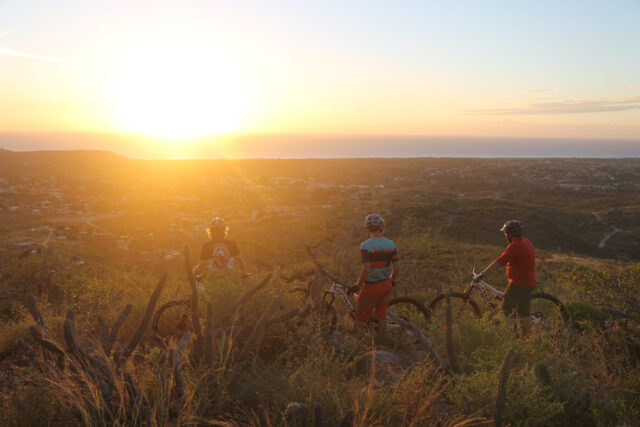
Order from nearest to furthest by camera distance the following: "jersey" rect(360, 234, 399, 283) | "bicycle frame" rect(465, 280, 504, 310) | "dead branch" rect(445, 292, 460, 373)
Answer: "dead branch" rect(445, 292, 460, 373), "jersey" rect(360, 234, 399, 283), "bicycle frame" rect(465, 280, 504, 310)

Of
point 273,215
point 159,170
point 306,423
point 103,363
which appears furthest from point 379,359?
point 159,170

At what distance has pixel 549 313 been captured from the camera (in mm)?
7039

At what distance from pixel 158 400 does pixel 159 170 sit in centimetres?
8140

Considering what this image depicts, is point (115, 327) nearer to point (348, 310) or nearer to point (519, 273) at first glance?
point (348, 310)

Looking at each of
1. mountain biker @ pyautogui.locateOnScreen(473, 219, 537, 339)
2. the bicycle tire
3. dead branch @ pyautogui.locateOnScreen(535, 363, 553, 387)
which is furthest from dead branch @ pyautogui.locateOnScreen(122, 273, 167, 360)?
mountain biker @ pyautogui.locateOnScreen(473, 219, 537, 339)

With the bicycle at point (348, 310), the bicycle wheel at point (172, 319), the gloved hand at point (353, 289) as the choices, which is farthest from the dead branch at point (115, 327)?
the gloved hand at point (353, 289)

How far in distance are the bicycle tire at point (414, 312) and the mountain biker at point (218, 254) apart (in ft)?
8.85

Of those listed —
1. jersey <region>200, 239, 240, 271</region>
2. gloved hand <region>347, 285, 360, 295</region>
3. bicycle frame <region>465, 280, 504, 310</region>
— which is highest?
jersey <region>200, 239, 240, 271</region>

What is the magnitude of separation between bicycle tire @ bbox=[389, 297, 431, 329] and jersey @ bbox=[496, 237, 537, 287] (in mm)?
1436

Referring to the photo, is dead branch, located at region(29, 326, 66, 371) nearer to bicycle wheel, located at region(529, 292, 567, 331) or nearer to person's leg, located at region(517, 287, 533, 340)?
person's leg, located at region(517, 287, 533, 340)

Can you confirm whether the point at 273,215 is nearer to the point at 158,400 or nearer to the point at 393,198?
the point at 393,198

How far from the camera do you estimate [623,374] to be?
4.59 m

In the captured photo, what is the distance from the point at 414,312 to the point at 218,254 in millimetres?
3671

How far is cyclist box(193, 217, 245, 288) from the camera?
18.8ft
